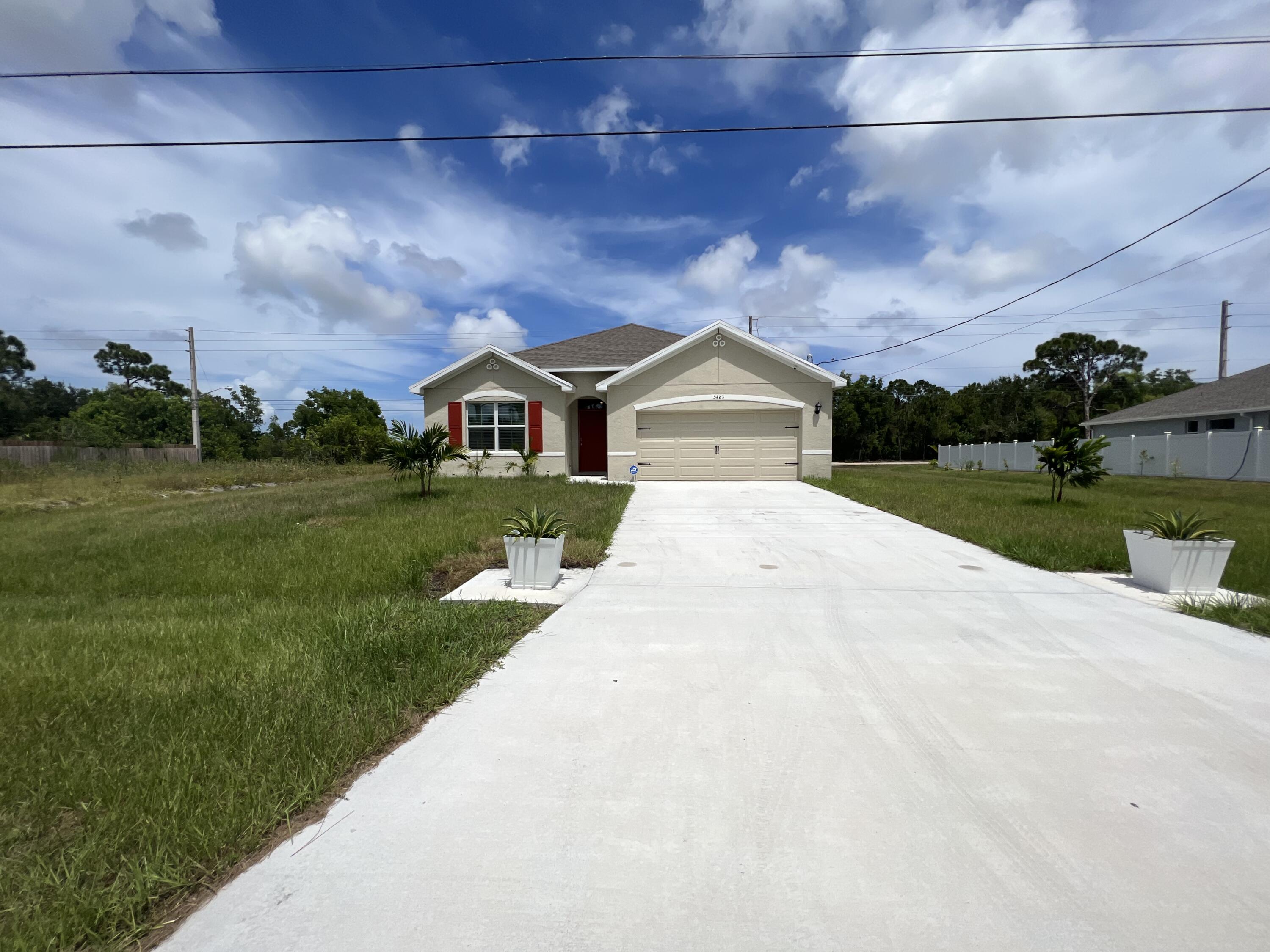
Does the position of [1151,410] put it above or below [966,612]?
above

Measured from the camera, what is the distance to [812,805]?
2.53 metres

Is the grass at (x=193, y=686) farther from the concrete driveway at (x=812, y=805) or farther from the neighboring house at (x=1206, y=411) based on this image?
the neighboring house at (x=1206, y=411)

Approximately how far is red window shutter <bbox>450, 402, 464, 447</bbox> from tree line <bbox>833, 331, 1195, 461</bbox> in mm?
30924

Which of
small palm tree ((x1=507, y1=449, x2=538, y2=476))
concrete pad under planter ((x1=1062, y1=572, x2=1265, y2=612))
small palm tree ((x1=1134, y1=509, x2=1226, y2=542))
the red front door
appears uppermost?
the red front door

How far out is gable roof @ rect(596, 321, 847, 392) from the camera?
16.7 metres

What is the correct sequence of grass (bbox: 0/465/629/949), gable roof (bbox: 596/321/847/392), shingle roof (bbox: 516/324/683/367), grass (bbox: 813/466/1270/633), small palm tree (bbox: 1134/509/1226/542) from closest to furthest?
grass (bbox: 0/465/629/949)
small palm tree (bbox: 1134/509/1226/542)
grass (bbox: 813/466/1270/633)
gable roof (bbox: 596/321/847/392)
shingle roof (bbox: 516/324/683/367)

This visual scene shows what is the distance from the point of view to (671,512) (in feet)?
37.0

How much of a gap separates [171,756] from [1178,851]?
4.26 metres

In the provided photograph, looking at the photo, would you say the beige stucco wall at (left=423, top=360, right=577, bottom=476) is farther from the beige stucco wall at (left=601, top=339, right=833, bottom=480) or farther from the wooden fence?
the wooden fence

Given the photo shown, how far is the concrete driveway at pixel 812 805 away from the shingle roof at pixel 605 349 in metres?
15.8

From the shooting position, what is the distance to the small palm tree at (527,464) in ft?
57.5

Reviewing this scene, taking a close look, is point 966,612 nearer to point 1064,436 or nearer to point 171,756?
point 171,756

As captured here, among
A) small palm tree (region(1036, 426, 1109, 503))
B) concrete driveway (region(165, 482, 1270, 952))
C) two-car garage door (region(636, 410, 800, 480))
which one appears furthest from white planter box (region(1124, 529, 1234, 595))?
two-car garage door (region(636, 410, 800, 480))

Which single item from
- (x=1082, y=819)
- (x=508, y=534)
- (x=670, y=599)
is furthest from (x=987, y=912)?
(x=508, y=534)
